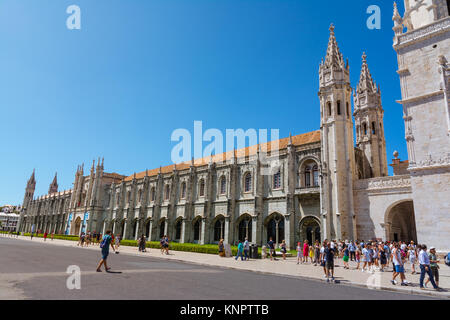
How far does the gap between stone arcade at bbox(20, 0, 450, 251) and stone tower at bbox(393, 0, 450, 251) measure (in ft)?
0.23

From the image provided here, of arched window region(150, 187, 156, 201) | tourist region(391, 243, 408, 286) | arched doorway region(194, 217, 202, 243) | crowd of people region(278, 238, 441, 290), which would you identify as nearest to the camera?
crowd of people region(278, 238, 441, 290)

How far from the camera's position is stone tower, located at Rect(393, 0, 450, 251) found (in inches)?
788

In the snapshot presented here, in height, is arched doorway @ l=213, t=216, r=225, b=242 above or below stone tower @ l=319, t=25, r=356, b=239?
below

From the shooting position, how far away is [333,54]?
30.2 meters

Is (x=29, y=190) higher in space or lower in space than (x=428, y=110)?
higher

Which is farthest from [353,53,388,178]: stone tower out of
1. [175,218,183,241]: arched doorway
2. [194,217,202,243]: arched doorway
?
[175,218,183,241]: arched doorway

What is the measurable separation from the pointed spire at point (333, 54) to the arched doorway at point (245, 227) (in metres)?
19.3

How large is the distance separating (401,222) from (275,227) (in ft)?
39.4

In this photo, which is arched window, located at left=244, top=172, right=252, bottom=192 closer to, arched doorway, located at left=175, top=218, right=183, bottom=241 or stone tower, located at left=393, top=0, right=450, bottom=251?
arched doorway, located at left=175, top=218, right=183, bottom=241

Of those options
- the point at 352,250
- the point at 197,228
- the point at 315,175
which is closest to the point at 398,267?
the point at 352,250

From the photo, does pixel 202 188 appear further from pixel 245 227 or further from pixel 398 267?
pixel 398 267

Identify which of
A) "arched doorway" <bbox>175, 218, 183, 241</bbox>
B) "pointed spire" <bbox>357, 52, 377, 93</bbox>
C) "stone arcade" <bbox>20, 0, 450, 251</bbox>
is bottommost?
"arched doorway" <bbox>175, 218, 183, 241</bbox>

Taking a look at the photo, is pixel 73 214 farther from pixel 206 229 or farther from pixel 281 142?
pixel 281 142

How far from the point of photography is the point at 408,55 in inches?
931
